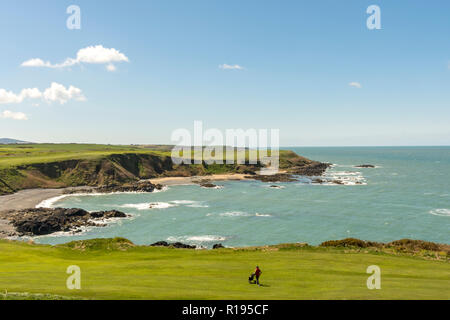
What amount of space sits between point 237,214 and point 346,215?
28640mm

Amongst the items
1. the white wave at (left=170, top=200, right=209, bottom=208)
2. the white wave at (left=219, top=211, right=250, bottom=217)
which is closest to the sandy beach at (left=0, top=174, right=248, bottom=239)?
the white wave at (left=170, top=200, right=209, bottom=208)

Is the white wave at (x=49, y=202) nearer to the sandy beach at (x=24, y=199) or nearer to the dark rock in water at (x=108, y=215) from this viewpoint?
the sandy beach at (x=24, y=199)

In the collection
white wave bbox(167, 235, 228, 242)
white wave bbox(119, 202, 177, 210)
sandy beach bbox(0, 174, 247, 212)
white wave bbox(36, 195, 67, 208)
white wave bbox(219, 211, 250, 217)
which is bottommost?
white wave bbox(167, 235, 228, 242)

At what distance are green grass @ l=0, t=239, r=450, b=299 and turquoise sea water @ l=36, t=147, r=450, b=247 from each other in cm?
1886

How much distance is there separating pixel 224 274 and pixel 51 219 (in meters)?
60.0

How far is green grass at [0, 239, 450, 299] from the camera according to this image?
18033 millimetres

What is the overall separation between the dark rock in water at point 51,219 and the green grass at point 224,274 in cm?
2621

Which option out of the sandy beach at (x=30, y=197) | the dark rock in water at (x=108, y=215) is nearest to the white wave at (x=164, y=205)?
the dark rock in water at (x=108, y=215)

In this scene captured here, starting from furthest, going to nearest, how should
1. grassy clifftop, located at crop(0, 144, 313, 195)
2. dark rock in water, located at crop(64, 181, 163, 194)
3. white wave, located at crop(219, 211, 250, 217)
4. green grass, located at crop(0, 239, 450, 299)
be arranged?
dark rock in water, located at crop(64, 181, 163, 194) < grassy clifftop, located at crop(0, 144, 313, 195) < white wave, located at crop(219, 211, 250, 217) < green grass, located at crop(0, 239, 450, 299)

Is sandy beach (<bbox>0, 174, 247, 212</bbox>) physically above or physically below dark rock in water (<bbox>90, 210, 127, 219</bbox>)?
A: above

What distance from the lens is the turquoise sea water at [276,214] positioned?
58.6m

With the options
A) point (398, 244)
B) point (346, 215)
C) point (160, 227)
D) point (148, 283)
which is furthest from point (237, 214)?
point (148, 283)

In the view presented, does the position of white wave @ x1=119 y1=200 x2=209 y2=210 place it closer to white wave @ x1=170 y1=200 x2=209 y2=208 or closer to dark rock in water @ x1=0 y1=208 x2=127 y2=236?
white wave @ x1=170 y1=200 x2=209 y2=208
